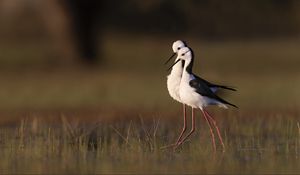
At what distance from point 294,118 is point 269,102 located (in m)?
3.46

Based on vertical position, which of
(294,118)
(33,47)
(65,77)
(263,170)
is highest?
(33,47)

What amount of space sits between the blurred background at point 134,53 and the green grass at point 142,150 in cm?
351

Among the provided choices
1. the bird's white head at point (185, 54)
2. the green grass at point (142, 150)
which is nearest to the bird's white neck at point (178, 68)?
the bird's white head at point (185, 54)

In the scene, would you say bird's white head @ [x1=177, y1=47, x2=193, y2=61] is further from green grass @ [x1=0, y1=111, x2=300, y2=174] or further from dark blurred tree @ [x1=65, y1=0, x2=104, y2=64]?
dark blurred tree @ [x1=65, y1=0, x2=104, y2=64]

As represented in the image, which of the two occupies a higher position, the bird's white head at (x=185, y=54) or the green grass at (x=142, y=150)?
the bird's white head at (x=185, y=54)

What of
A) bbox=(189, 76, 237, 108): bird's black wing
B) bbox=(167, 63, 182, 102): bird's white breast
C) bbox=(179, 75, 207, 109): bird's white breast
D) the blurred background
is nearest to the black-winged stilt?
bbox=(167, 63, 182, 102): bird's white breast

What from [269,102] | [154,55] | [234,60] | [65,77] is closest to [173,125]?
[269,102]

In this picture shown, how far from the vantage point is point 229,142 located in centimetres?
1116

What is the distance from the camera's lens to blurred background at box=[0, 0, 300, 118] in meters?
18.4

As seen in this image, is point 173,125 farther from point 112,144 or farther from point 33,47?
point 33,47

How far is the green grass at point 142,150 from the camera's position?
30.4 feet

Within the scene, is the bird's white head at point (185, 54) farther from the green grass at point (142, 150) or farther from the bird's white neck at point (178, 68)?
the green grass at point (142, 150)

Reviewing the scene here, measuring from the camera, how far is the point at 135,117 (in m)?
15.1

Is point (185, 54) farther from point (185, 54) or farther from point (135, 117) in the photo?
point (135, 117)
